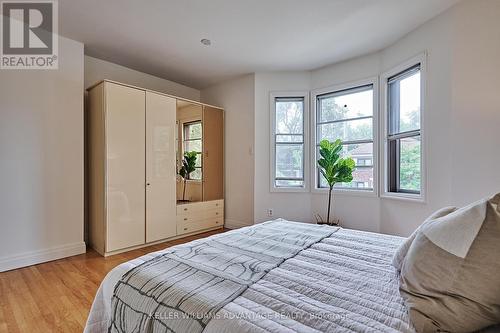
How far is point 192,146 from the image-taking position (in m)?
4.15

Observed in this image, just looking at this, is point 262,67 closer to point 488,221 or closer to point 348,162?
point 348,162

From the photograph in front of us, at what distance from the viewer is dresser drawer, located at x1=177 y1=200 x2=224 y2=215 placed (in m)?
3.94

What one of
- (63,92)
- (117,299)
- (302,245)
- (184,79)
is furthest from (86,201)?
(302,245)

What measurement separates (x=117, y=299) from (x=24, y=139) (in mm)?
2671

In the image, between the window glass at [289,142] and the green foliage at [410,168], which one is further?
the window glass at [289,142]

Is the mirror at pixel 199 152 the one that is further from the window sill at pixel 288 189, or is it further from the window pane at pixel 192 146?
the window sill at pixel 288 189

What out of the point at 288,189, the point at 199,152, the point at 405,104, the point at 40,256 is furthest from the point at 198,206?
the point at 405,104

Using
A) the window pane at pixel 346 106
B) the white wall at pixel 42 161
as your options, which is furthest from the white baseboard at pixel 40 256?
the window pane at pixel 346 106

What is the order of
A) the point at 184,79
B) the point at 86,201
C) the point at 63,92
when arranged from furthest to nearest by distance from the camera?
the point at 184,79 → the point at 86,201 → the point at 63,92

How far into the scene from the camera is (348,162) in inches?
139

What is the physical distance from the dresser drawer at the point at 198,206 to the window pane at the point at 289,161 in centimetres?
116

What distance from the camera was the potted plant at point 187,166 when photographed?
4.02m

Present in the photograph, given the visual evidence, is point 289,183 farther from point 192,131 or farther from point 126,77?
point 126,77

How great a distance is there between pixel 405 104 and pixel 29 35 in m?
4.48
